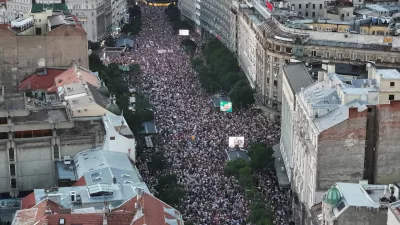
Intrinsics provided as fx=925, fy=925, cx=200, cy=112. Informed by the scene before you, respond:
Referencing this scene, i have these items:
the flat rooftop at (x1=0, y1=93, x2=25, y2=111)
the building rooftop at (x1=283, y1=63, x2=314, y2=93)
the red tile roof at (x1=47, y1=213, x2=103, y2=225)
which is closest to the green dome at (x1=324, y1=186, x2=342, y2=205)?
the red tile roof at (x1=47, y1=213, x2=103, y2=225)

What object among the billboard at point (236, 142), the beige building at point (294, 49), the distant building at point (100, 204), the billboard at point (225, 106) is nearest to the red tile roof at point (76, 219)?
the distant building at point (100, 204)

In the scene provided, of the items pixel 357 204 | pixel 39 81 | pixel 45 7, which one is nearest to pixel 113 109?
pixel 39 81

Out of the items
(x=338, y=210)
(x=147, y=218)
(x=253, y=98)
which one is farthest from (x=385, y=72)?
(x=253, y=98)

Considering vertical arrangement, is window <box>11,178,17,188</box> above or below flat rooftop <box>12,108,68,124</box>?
below

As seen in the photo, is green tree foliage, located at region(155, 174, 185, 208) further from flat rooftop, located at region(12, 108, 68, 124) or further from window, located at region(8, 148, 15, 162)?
window, located at region(8, 148, 15, 162)

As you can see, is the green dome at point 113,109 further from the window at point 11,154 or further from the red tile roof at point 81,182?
the red tile roof at point 81,182
